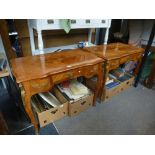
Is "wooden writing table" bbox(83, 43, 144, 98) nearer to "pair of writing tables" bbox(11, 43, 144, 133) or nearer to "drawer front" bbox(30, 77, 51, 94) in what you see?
"pair of writing tables" bbox(11, 43, 144, 133)

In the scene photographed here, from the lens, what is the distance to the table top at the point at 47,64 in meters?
0.88

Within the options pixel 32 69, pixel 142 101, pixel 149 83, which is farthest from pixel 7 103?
pixel 149 83

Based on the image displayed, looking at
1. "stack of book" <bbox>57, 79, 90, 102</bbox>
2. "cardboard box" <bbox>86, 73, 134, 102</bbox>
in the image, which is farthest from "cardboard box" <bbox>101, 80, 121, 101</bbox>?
"stack of book" <bbox>57, 79, 90, 102</bbox>

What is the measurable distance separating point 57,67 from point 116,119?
86 centimetres

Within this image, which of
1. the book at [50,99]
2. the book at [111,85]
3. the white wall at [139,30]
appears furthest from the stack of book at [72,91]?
the white wall at [139,30]

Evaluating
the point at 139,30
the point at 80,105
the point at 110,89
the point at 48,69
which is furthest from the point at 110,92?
the point at 139,30

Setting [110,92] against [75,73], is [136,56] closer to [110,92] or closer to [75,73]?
[110,92]

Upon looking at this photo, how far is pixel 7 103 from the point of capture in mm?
1473

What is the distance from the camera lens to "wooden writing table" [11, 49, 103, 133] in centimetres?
88

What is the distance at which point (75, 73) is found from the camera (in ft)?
3.50

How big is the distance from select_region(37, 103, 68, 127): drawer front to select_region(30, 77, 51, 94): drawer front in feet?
0.92
